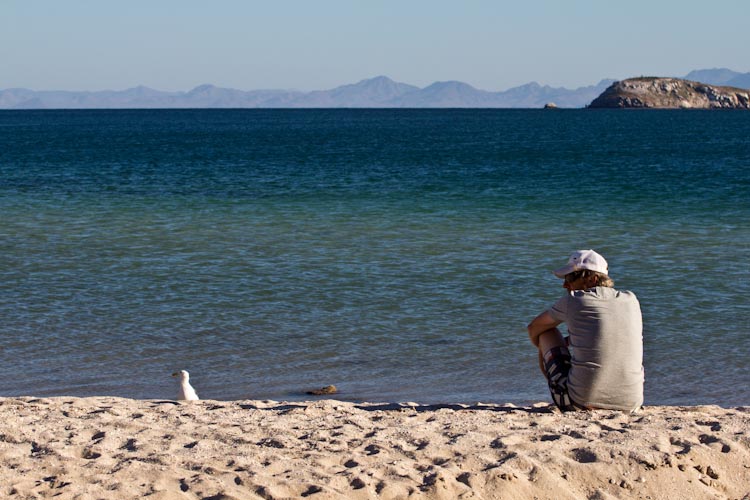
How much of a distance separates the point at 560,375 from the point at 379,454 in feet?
5.51

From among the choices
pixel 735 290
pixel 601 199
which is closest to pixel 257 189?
pixel 601 199

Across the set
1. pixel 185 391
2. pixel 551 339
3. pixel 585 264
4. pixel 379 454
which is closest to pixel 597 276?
pixel 585 264

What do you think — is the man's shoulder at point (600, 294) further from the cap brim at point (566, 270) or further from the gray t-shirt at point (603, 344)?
the cap brim at point (566, 270)

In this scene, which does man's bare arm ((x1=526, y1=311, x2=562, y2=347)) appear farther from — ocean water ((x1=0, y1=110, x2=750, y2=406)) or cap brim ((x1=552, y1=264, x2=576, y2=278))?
ocean water ((x1=0, y1=110, x2=750, y2=406))

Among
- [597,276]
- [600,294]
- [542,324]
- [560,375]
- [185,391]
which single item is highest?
[597,276]

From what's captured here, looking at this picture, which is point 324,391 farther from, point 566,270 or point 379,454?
point 566,270

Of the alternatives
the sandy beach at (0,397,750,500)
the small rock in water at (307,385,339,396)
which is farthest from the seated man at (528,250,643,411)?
the small rock in water at (307,385,339,396)

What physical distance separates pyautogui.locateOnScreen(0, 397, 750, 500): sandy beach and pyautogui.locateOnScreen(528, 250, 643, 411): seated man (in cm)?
16

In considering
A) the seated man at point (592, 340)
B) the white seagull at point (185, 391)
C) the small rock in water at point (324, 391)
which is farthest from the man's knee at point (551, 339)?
the white seagull at point (185, 391)

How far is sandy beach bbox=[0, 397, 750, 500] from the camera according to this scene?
5469 millimetres

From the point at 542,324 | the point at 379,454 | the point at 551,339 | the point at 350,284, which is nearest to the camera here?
the point at 379,454

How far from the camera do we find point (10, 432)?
664 centimetres

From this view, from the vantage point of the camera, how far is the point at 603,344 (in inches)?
258

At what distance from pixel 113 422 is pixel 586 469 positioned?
3.47 meters
